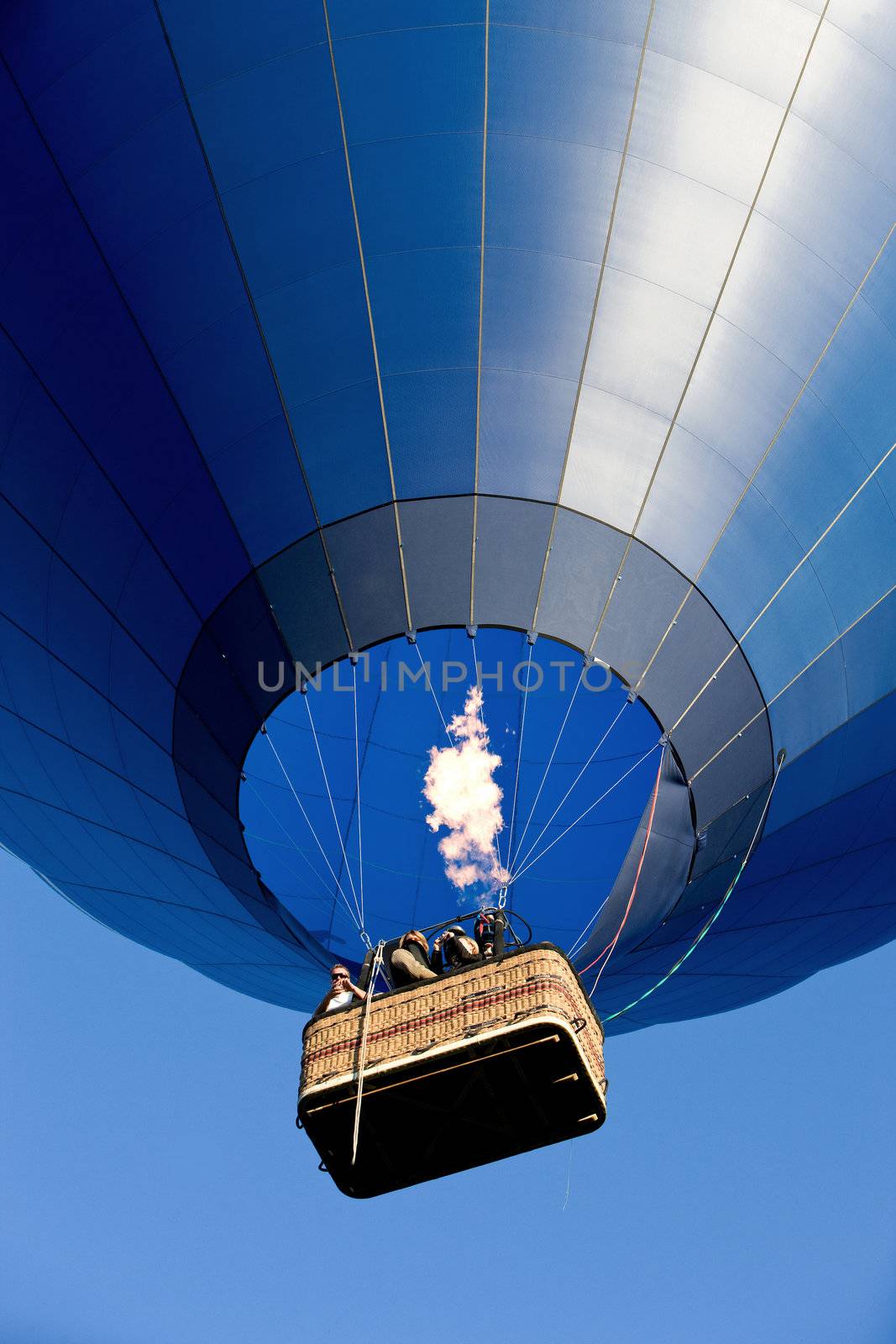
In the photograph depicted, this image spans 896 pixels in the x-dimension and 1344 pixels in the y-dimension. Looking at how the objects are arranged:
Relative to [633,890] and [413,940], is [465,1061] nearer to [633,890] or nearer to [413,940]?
[413,940]

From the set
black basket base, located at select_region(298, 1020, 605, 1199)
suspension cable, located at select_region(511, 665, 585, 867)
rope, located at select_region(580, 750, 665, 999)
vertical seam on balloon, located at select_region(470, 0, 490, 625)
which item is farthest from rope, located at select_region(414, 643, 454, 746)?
black basket base, located at select_region(298, 1020, 605, 1199)

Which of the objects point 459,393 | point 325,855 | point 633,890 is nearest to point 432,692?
point 325,855

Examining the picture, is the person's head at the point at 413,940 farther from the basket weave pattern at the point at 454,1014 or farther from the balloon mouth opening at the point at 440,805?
the balloon mouth opening at the point at 440,805

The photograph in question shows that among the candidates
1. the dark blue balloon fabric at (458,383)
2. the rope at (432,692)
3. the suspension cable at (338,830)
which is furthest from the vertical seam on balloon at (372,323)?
the suspension cable at (338,830)

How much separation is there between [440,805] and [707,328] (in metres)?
3.47

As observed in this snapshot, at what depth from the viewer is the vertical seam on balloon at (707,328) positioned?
6711 mm

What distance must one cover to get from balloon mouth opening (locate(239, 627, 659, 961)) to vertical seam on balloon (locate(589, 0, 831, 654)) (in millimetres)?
867

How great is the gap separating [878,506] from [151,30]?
425 cm

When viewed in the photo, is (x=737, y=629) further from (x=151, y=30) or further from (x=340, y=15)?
(x=151, y=30)

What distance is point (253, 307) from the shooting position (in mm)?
6969

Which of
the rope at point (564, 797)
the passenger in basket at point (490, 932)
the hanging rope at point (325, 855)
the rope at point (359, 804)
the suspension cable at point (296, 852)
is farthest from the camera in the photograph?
the rope at point (359, 804)

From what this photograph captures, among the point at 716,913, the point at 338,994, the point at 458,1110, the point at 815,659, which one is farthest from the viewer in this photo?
the point at 716,913

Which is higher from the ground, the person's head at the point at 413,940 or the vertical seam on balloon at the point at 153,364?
the vertical seam on balloon at the point at 153,364

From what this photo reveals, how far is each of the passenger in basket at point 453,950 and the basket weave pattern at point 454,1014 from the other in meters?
0.41
